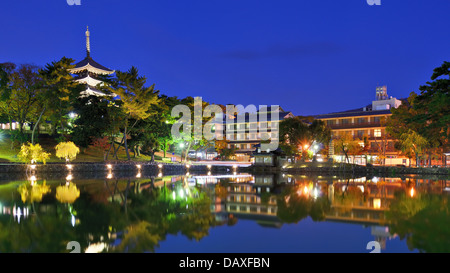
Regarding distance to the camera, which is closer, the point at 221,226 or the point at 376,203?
the point at 221,226

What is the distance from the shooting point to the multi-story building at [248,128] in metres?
Result: 74.8

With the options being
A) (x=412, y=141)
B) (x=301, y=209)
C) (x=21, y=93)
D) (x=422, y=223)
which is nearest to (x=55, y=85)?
(x=21, y=93)

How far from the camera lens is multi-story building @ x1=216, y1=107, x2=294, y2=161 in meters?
74.8

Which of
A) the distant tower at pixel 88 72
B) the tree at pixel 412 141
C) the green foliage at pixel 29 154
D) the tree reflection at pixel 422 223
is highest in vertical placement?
the distant tower at pixel 88 72

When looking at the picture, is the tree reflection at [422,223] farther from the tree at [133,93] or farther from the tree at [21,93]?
the tree at [21,93]

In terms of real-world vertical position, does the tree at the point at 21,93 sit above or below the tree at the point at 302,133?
above

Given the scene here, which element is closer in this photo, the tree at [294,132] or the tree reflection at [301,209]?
the tree reflection at [301,209]

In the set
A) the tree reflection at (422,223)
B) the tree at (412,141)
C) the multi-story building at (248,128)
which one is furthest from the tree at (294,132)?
the tree reflection at (422,223)

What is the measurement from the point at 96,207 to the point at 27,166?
2570 centimetres

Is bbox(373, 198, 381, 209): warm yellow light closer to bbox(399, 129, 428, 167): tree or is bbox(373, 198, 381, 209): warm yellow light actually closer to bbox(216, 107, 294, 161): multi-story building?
bbox(399, 129, 428, 167): tree

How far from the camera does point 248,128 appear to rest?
7938 centimetres

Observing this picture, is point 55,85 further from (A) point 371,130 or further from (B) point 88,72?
(A) point 371,130

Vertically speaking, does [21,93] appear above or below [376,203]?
above

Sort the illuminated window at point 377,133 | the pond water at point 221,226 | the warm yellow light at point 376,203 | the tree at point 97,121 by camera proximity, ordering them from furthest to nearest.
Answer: the illuminated window at point 377,133, the tree at point 97,121, the warm yellow light at point 376,203, the pond water at point 221,226
